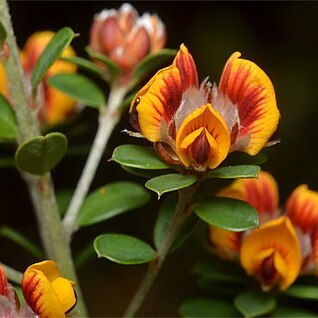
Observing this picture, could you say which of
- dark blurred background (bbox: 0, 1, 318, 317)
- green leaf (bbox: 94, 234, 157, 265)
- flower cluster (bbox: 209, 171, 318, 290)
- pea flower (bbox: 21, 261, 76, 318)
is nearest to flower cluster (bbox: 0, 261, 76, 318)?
pea flower (bbox: 21, 261, 76, 318)

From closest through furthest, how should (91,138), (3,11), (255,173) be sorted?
(255,173), (3,11), (91,138)

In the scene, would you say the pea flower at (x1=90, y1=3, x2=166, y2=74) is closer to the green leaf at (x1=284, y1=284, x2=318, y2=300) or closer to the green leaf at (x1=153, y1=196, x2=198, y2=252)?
the green leaf at (x1=153, y1=196, x2=198, y2=252)

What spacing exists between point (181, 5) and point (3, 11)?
1712 mm

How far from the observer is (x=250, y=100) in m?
1.20

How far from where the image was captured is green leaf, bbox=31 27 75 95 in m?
1.38

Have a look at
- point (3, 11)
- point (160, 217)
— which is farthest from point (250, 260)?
point (3, 11)

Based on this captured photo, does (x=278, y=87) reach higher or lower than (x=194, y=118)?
lower

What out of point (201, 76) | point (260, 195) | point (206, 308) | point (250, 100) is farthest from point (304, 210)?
point (201, 76)

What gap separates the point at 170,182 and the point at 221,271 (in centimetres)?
39

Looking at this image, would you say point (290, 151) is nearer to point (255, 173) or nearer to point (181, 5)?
point (181, 5)

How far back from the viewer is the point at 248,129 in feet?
3.98

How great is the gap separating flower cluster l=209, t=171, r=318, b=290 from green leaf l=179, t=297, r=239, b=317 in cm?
9

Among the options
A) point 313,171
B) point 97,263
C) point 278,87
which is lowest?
point 97,263

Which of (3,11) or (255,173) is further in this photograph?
(3,11)
